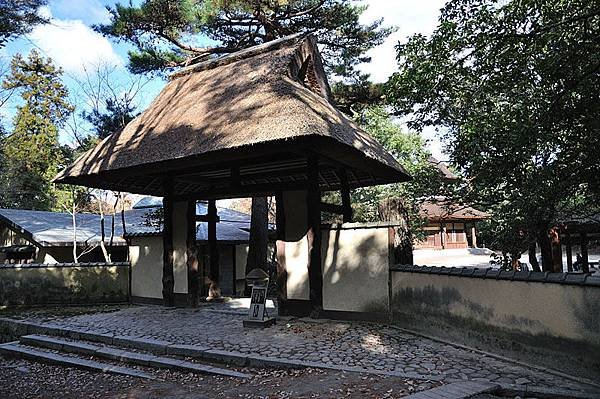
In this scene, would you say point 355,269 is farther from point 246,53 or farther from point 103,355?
point 246,53

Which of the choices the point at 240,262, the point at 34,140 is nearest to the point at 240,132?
the point at 240,262

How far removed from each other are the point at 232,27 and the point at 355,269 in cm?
943

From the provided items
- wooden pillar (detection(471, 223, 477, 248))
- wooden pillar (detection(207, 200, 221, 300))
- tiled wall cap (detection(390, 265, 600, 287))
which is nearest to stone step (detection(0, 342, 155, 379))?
tiled wall cap (detection(390, 265, 600, 287))

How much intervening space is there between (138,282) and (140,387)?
5.97 meters

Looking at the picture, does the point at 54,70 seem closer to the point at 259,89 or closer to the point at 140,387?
the point at 259,89

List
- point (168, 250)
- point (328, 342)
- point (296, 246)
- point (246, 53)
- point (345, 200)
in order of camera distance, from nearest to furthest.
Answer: point (328, 342)
point (296, 246)
point (345, 200)
point (168, 250)
point (246, 53)

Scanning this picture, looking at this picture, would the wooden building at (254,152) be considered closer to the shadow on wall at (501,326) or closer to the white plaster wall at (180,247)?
the white plaster wall at (180,247)

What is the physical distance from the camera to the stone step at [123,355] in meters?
5.54

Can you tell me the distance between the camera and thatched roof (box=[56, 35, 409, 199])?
6.96m

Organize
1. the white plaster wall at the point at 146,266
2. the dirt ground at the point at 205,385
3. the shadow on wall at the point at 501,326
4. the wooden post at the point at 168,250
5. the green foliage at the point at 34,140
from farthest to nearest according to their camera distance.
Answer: the green foliage at the point at 34,140, the white plaster wall at the point at 146,266, the wooden post at the point at 168,250, the dirt ground at the point at 205,385, the shadow on wall at the point at 501,326

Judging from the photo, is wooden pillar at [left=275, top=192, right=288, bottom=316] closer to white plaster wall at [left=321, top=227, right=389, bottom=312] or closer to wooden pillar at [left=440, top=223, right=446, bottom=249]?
white plaster wall at [left=321, top=227, right=389, bottom=312]

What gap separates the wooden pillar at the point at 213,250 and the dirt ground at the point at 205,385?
4.96 metres

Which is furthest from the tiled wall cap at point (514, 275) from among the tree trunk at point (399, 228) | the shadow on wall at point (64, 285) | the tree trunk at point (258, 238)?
the shadow on wall at point (64, 285)

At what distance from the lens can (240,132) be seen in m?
7.08
